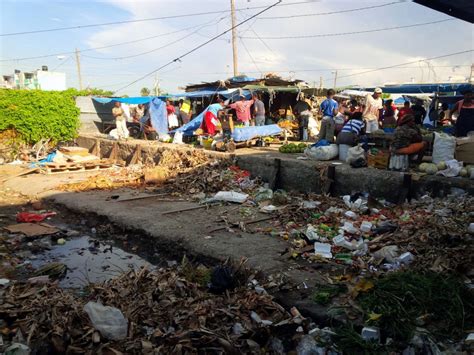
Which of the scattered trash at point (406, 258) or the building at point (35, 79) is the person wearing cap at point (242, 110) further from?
the building at point (35, 79)

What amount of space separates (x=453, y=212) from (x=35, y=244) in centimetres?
617

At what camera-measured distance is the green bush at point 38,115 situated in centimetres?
1330

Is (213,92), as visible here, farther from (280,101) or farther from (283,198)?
(283,198)

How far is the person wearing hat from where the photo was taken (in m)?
7.09

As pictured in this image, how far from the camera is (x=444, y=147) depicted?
22.6 feet

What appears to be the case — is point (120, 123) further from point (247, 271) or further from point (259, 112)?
point (247, 271)

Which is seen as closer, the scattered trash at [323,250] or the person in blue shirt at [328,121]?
the scattered trash at [323,250]

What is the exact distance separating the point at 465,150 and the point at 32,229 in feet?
25.0

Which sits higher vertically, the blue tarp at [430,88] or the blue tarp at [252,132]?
the blue tarp at [430,88]

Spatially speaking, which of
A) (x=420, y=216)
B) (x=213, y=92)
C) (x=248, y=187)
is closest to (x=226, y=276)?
(x=420, y=216)

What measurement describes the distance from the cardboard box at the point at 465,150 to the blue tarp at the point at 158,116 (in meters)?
11.0

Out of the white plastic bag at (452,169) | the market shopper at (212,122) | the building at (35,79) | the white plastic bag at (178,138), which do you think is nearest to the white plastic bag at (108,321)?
the white plastic bag at (452,169)

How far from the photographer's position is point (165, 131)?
51.1ft

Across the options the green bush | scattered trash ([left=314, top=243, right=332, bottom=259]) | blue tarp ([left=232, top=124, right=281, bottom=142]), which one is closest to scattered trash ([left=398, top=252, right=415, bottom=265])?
scattered trash ([left=314, top=243, right=332, bottom=259])
